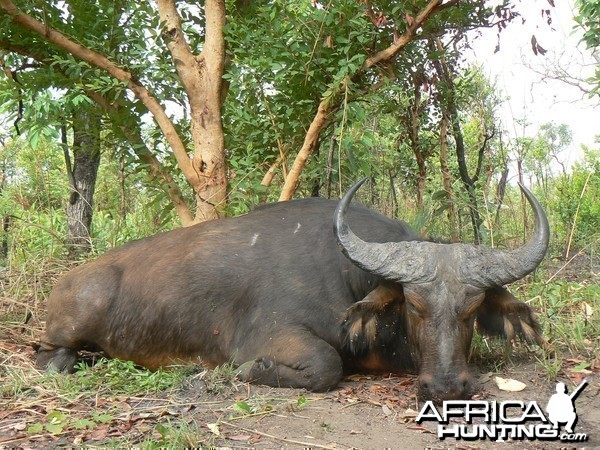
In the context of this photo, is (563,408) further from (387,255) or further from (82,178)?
(82,178)

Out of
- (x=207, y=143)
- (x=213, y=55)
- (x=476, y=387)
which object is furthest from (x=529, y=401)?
(x=213, y=55)

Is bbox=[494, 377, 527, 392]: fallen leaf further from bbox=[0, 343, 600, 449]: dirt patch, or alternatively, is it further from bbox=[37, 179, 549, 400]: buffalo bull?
bbox=[37, 179, 549, 400]: buffalo bull

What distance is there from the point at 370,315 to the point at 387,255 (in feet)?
1.44

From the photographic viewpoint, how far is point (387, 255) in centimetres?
389

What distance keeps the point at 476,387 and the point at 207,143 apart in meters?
3.41

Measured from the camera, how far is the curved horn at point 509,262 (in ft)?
12.2

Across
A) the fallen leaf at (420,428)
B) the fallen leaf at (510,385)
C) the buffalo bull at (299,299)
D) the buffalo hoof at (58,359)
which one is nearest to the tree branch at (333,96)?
the buffalo bull at (299,299)

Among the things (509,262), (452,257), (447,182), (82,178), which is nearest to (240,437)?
(452,257)

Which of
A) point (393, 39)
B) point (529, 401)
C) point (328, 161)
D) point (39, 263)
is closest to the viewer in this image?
point (529, 401)

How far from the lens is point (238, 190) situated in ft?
19.2

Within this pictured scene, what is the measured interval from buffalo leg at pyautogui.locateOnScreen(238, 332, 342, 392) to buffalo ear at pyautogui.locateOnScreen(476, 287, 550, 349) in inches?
39.5

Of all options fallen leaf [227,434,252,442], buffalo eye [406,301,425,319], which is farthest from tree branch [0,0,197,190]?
fallen leaf [227,434,252,442]

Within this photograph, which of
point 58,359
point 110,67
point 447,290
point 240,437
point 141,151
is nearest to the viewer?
point 240,437

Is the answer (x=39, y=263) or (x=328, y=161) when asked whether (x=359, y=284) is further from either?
(x=39, y=263)
